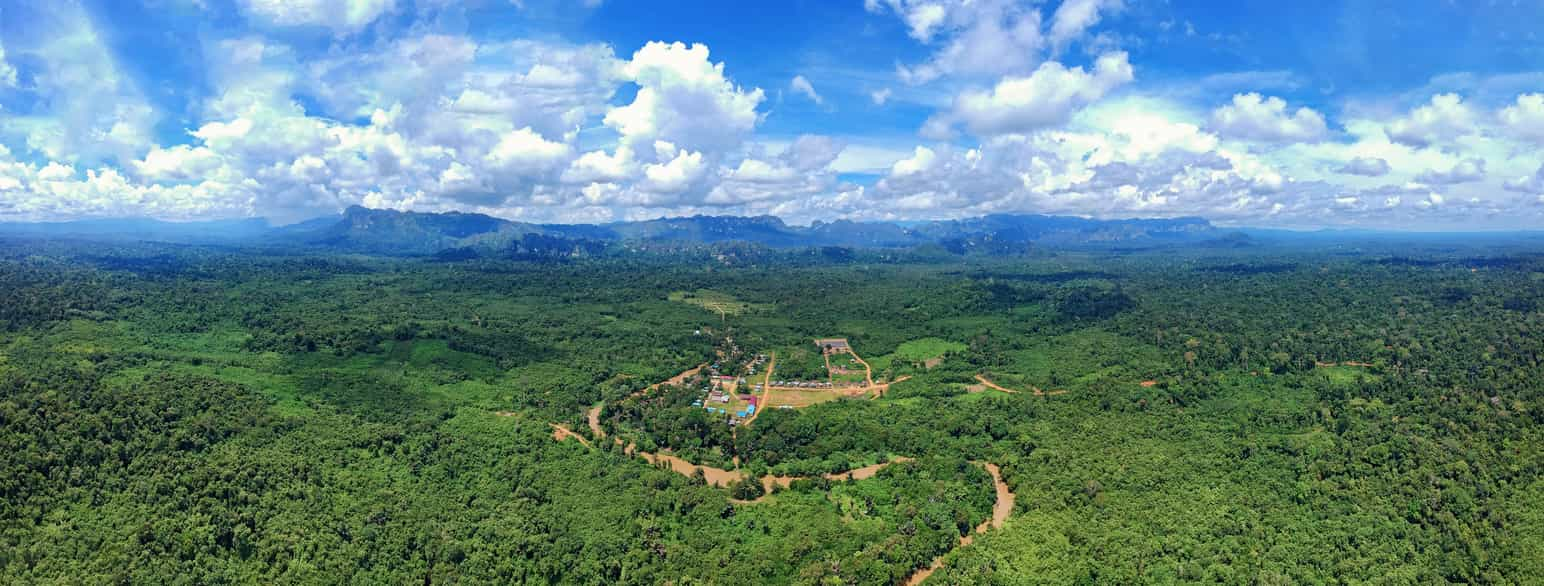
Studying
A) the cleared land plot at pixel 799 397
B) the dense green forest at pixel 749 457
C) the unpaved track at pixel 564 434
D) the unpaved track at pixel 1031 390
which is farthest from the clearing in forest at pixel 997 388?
the unpaved track at pixel 564 434

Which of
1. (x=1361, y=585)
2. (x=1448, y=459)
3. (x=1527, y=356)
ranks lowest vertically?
(x=1361, y=585)

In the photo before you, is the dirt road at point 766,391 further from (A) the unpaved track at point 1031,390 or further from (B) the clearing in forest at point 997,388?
(A) the unpaved track at point 1031,390

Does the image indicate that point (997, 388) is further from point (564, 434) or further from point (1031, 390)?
point (564, 434)

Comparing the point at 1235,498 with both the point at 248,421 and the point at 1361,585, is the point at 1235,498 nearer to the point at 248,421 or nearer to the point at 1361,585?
the point at 1361,585

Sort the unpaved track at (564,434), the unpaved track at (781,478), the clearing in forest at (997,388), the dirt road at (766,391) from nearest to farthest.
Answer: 1. the unpaved track at (781,478)
2. the unpaved track at (564,434)
3. the dirt road at (766,391)
4. the clearing in forest at (997,388)

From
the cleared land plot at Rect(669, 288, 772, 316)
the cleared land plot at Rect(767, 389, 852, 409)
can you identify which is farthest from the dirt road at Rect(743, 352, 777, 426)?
the cleared land plot at Rect(669, 288, 772, 316)

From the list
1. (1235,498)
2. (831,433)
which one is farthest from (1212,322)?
(831,433)

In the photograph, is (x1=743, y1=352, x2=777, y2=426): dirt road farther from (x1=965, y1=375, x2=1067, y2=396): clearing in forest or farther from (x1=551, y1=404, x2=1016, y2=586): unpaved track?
(x1=965, y1=375, x2=1067, y2=396): clearing in forest

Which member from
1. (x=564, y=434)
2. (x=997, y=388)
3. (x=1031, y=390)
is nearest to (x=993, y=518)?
(x=1031, y=390)
